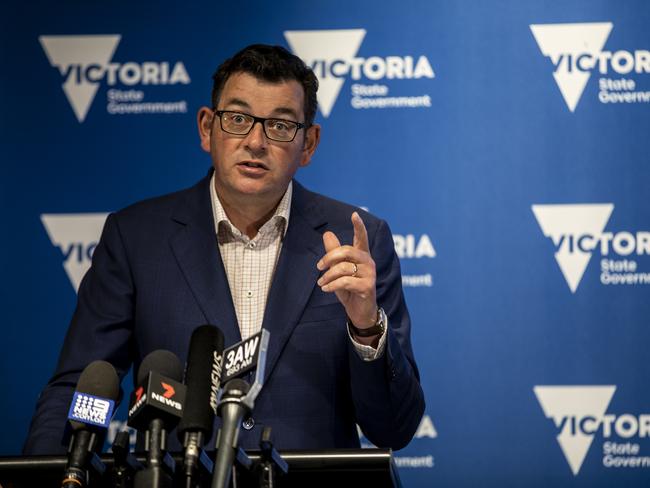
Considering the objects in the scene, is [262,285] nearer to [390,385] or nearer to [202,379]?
[390,385]

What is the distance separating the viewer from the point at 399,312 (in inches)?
103

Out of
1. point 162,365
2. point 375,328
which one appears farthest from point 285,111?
A: point 162,365

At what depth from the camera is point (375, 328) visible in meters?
2.30

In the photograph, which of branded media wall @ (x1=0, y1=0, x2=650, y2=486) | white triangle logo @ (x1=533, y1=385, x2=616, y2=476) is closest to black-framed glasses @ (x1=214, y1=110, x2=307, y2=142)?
branded media wall @ (x1=0, y1=0, x2=650, y2=486)

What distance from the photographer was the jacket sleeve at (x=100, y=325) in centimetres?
241

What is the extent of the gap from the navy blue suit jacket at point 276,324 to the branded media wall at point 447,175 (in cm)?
135

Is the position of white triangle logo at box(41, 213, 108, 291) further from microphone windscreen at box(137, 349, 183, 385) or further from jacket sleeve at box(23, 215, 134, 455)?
microphone windscreen at box(137, 349, 183, 385)

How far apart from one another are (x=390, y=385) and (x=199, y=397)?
101 cm

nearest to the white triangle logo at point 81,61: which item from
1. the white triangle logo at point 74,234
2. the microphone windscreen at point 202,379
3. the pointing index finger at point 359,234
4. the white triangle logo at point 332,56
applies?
the white triangle logo at point 74,234

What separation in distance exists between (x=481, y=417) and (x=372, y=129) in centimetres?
122

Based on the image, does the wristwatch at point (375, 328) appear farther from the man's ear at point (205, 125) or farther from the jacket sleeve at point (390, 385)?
the man's ear at point (205, 125)

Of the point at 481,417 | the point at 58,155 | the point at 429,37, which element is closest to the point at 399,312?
the point at 481,417

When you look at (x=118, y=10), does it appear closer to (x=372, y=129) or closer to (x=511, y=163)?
(x=372, y=129)

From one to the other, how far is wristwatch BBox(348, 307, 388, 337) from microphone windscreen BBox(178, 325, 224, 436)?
807 millimetres
